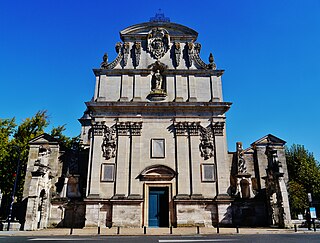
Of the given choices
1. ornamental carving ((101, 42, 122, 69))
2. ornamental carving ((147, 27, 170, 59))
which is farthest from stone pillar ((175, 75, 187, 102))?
ornamental carving ((101, 42, 122, 69))

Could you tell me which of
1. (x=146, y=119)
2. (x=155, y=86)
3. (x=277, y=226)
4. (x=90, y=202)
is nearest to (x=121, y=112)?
(x=146, y=119)

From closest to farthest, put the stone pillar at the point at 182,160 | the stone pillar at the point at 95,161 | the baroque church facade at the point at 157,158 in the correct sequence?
the baroque church facade at the point at 157,158, the stone pillar at the point at 95,161, the stone pillar at the point at 182,160

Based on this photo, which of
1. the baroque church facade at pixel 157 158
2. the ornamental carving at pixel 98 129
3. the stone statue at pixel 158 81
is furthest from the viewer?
the stone statue at pixel 158 81

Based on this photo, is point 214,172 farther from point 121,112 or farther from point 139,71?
point 139,71

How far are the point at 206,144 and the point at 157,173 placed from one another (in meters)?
4.80

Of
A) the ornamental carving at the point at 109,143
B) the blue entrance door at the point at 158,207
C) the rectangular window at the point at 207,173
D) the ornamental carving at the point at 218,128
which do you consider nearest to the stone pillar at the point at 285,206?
the rectangular window at the point at 207,173

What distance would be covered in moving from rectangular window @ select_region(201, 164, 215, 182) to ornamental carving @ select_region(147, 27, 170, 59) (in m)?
11.0

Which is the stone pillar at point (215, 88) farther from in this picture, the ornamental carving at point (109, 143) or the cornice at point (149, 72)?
the ornamental carving at point (109, 143)

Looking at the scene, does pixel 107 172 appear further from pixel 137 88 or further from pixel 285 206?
pixel 285 206

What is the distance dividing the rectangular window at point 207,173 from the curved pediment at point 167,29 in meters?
12.3

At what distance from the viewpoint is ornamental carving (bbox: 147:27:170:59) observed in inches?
984

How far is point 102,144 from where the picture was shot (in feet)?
72.7

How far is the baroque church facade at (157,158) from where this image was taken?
20.3m

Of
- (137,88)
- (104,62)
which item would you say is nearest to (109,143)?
(137,88)
